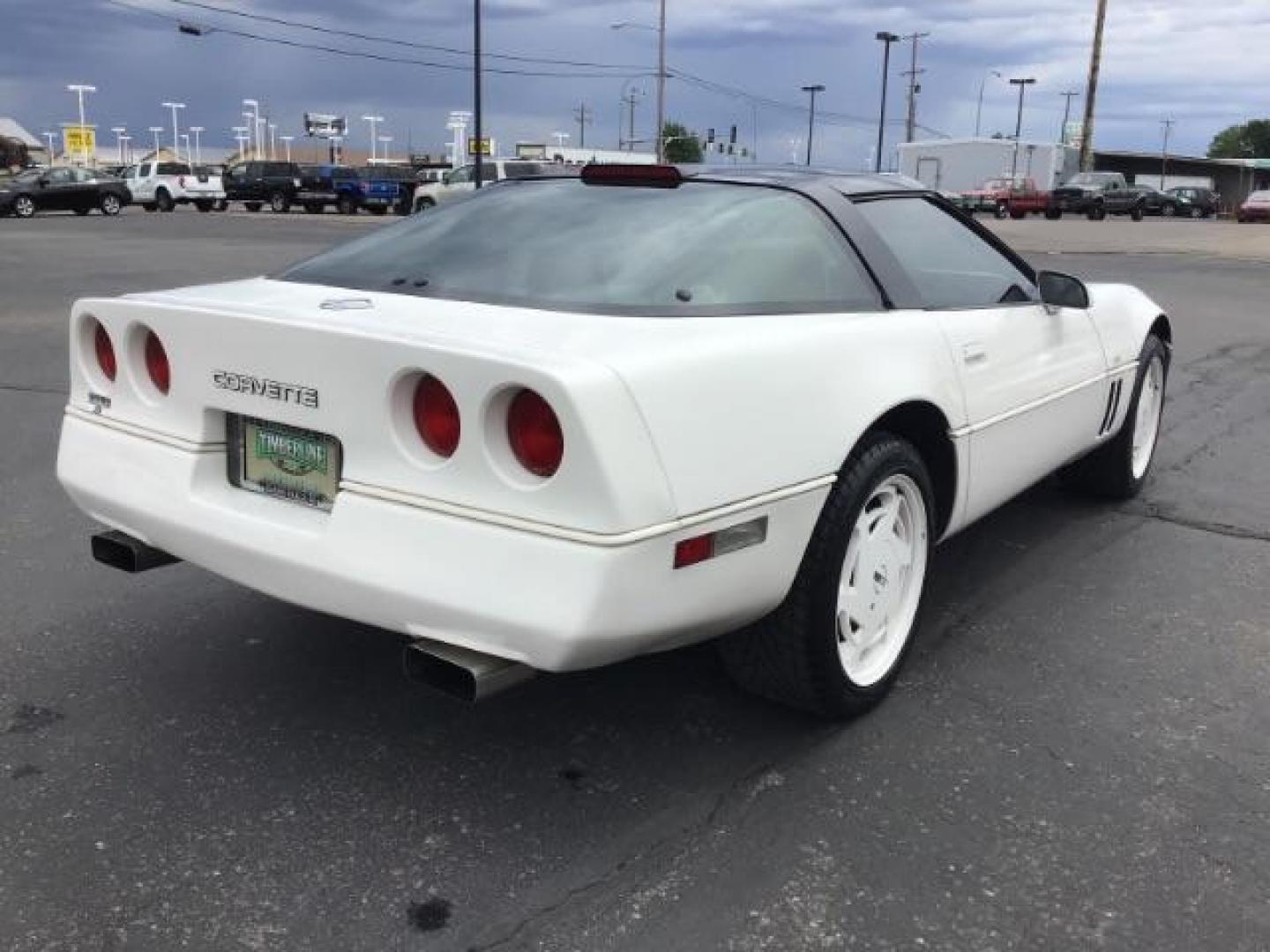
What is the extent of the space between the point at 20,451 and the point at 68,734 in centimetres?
357

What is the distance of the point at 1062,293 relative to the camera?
412 cm

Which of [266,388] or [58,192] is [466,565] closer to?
[266,388]

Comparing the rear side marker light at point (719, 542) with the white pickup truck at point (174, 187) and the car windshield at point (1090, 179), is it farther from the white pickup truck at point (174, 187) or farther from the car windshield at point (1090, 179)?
the car windshield at point (1090, 179)

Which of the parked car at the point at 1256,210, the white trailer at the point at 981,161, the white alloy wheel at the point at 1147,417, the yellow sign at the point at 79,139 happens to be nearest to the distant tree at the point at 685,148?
the white trailer at the point at 981,161

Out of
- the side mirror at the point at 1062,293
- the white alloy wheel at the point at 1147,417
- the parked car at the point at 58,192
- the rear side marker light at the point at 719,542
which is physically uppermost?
the side mirror at the point at 1062,293

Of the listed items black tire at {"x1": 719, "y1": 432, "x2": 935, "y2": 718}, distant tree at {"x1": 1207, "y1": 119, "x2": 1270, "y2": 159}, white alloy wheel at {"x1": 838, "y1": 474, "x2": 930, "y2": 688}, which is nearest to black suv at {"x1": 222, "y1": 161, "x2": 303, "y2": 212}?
Result: white alloy wheel at {"x1": 838, "y1": 474, "x2": 930, "y2": 688}

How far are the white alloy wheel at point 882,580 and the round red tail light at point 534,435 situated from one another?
922 millimetres

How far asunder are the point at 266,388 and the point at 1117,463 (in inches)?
153

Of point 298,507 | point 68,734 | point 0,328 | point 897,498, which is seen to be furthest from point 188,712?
point 0,328

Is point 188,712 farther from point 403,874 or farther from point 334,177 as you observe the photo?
point 334,177

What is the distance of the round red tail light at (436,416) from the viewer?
246cm

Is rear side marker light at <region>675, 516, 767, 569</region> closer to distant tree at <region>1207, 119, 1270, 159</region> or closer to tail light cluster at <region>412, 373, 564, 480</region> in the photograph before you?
tail light cluster at <region>412, 373, 564, 480</region>

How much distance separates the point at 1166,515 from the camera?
205 inches

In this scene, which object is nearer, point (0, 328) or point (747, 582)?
point (747, 582)
